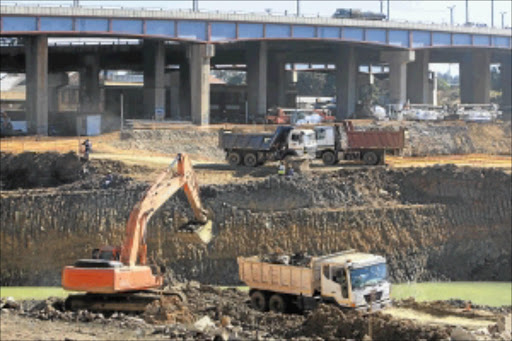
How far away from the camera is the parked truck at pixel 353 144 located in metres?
49.9

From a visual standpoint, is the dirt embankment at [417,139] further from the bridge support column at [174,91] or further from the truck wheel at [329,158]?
the bridge support column at [174,91]

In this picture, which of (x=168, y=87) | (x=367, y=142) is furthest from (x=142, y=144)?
(x=168, y=87)

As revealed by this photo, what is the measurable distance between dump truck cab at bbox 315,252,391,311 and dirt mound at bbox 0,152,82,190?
22.3m

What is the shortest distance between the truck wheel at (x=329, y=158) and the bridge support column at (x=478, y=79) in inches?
1859

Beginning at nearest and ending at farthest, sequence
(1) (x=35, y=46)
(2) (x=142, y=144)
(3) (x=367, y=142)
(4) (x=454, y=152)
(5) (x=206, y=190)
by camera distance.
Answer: (5) (x=206, y=190) → (3) (x=367, y=142) → (2) (x=142, y=144) → (1) (x=35, y=46) → (4) (x=454, y=152)

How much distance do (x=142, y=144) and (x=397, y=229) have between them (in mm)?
20772

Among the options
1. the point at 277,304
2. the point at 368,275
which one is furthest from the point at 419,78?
the point at 368,275

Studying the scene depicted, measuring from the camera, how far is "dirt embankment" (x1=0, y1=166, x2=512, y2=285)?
132 feet

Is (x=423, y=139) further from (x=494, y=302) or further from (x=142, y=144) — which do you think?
Answer: (x=494, y=302)

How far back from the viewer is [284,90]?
95875 mm

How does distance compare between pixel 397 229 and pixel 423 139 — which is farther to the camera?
pixel 423 139

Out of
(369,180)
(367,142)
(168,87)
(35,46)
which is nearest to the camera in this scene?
(369,180)

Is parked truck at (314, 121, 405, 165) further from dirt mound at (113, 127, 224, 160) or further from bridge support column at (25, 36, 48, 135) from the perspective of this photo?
bridge support column at (25, 36, 48, 135)

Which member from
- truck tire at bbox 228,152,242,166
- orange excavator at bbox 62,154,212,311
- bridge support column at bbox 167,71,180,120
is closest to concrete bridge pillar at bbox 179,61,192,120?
bridge support column at bbox 167,71,180,120
